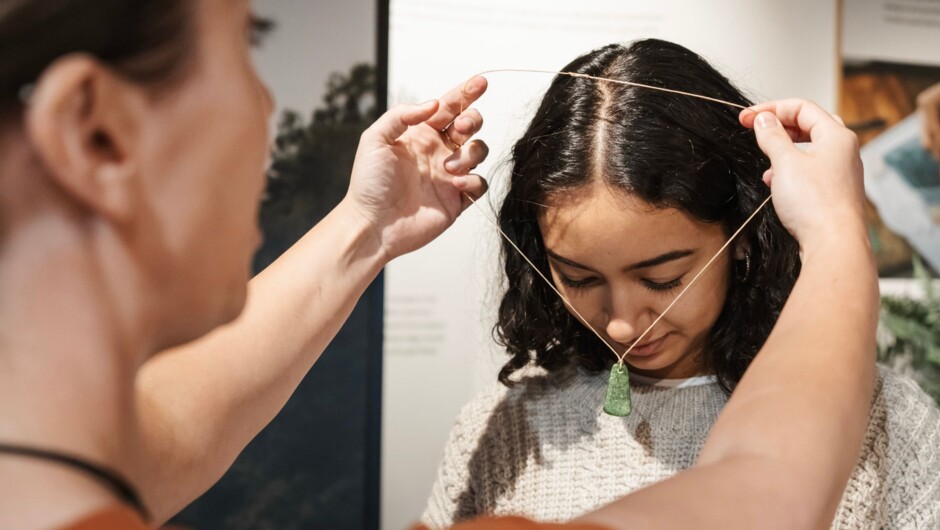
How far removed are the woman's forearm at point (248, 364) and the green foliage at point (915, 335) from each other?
1.40 metres

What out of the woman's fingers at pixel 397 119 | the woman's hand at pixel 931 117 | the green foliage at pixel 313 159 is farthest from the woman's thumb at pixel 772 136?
the woman's hand at pixel 931 117

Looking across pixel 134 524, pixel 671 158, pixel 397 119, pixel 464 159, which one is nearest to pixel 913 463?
pixel 671 158

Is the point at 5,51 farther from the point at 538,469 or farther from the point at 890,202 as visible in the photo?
the point at 890,202

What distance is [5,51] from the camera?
0.53 m

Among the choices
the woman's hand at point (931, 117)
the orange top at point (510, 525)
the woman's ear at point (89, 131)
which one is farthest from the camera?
the woman's hand at point (931, 117)

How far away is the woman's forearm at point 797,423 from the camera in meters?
0.72

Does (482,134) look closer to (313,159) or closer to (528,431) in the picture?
(313,159)

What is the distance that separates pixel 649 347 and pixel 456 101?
0.48m

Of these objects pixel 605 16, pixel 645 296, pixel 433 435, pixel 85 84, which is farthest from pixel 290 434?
pixel 85 84

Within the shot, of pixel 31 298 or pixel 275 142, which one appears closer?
pixel 31 298

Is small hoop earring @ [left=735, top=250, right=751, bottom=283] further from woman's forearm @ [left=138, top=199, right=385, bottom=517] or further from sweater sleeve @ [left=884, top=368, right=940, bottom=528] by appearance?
woman's forearm @ [left=138, top=199, right=385, bottom=517]

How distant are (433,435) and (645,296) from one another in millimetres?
776

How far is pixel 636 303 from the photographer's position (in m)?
1.33

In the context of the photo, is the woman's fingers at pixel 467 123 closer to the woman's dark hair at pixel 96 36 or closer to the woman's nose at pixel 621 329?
the woman's nose at pixel 621 329
